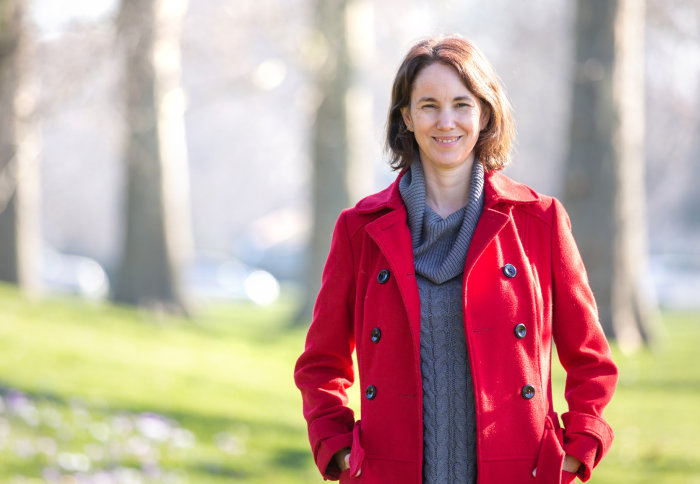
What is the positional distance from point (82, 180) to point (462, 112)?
43438 mm

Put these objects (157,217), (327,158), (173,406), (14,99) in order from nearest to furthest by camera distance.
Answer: (14,99) < (173,406) < (157,217) < (327,158)

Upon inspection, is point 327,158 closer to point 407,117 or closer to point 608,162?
point 608,162

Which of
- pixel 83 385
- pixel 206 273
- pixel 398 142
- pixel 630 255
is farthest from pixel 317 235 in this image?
pixel 206 273

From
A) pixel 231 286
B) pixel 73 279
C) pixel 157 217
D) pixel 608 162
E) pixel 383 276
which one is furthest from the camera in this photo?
pixel 231 286

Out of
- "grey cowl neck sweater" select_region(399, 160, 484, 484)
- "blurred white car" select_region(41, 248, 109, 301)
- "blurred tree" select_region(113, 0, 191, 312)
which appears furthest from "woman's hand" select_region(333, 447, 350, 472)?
"blurred white car" select_region(41, 248, 109, 301)

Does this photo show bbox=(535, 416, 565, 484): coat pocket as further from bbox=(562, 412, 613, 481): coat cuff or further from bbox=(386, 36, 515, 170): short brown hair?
bbox=(386, 36, 515, 170): short brown hair

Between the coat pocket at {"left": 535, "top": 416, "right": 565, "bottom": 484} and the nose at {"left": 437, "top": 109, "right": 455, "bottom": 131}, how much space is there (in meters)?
0.85

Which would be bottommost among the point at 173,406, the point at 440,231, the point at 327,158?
the point at 440,231

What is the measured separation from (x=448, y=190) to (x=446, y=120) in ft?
0.67

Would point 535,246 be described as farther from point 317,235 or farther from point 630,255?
point 317,235

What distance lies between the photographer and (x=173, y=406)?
7.81 m

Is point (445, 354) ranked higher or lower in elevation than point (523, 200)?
lower

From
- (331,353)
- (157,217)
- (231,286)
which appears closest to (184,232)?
(157,217)

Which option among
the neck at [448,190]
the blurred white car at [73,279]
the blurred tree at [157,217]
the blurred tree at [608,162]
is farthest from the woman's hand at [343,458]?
the blurred white car at [73,279]
